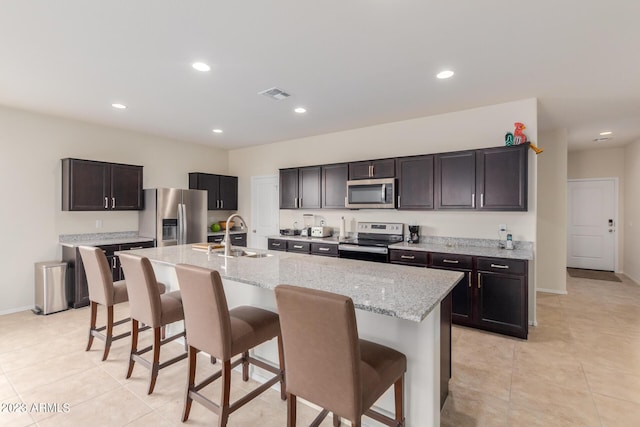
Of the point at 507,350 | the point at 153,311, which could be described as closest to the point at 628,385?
the point at 507,350

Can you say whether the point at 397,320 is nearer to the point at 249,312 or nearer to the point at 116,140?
the point at 249,312

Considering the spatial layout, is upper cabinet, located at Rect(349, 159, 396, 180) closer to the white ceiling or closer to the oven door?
the white ceiling

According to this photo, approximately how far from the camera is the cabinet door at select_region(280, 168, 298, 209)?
5613 millimetres

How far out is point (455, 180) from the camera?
4.01 metres

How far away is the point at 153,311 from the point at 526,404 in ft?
9.33

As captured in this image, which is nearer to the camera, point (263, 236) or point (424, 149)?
point (424, 149)

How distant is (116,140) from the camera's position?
5.15 m

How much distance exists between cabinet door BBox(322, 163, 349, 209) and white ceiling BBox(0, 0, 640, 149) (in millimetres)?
919

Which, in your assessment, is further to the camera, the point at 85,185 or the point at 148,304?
the point at 85,185

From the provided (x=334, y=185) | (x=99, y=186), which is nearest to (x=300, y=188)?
(x=334, y=185)

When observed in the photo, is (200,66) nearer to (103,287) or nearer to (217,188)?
(103,287)

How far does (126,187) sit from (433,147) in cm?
479

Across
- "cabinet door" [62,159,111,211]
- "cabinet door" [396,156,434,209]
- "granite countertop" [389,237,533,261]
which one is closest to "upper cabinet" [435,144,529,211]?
"cabinet door" [396,156,434,209]

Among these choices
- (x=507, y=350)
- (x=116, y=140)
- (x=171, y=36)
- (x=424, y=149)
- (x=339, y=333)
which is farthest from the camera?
(x=116, y=140)
